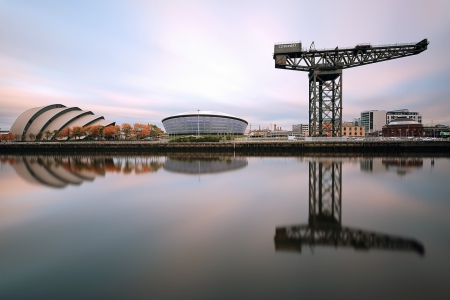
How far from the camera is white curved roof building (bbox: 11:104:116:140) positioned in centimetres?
5525

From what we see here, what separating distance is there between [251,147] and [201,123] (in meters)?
26.4

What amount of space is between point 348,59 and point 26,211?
30435 millimetres

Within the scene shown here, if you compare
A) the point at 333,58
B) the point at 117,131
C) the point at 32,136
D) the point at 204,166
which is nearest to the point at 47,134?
the point at 32,136

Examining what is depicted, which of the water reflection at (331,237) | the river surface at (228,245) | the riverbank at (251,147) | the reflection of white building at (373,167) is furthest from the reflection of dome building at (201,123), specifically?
the water reflection at (331,237)

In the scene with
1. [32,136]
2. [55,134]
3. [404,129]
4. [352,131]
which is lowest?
[32,136]

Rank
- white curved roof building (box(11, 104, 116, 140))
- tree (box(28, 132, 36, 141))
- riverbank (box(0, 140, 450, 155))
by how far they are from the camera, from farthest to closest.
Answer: white curved roof building (box(11, 104, 116, 140)) < tree (box(28, 132, 36, 141)) < riverbank (box(0, 140, 450, 155))

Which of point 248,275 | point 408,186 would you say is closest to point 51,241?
point 248,275

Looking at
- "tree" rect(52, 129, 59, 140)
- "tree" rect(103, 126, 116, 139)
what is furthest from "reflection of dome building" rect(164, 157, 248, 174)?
"tree" rect(52, 129, 59, 140)

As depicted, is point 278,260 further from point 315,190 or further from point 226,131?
point 226,131

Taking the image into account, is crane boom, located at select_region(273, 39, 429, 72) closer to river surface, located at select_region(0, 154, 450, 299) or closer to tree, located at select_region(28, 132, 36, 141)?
river surface, located at select_region(0, 154, 450, 299)

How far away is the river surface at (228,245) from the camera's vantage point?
11.3ft

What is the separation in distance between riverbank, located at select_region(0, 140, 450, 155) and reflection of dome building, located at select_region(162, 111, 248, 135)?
1825 centimetres

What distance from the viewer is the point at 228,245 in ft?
16.0

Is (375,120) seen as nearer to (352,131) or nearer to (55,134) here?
(352,131)
